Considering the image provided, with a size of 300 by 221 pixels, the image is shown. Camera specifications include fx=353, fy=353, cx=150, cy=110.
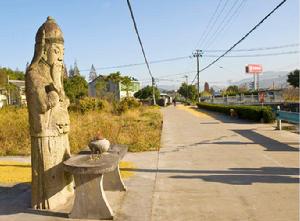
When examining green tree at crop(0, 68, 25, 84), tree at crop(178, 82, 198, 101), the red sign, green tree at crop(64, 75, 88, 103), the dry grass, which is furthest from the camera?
the red sign

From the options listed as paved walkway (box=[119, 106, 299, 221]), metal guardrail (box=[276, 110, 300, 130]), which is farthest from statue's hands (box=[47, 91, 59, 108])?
metal guardrail (box=[276, 110, 300, 130])

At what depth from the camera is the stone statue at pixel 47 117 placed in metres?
5.59

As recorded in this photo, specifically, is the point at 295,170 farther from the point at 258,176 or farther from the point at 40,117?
the point at 40,117

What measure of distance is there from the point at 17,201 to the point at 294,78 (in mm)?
67850

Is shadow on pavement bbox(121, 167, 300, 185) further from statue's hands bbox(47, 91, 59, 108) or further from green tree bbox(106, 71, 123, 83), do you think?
green tree bbox(106, 71, 123, 83)

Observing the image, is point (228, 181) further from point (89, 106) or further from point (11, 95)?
point (11, 95)

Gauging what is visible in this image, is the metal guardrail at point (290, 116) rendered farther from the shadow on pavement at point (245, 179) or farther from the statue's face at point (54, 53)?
the statue's face at point (54, 53)

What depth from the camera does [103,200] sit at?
5.35m

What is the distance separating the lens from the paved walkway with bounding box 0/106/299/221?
5.48 meters

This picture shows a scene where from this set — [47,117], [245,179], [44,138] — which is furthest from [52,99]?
[245,179]

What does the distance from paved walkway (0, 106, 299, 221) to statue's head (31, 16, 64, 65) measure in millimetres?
2506

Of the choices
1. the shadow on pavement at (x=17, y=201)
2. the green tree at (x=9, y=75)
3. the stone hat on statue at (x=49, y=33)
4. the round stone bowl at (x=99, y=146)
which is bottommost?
the shadow on pavement at (x=17, y=201)

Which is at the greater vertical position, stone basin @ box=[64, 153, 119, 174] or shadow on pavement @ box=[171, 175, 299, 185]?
stone basin @ box=[64, 153, 119, 174]

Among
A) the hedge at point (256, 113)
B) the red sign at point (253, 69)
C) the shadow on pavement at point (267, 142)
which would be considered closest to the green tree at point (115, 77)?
the hedge at point (256, 113)
